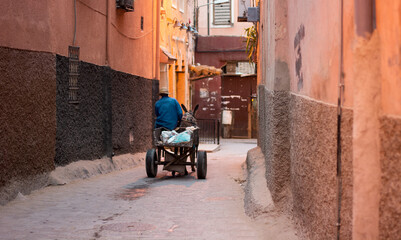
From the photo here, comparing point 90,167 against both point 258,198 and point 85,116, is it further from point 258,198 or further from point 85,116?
point 258,198

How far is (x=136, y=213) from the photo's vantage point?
7320 millimetres

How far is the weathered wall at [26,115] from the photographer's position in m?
8.02

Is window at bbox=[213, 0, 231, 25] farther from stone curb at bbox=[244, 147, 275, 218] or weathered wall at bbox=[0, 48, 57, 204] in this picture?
stone curb at bbox=[244, 147, 275, 218]

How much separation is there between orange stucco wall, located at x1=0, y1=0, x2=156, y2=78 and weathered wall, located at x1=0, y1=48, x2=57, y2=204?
26cm

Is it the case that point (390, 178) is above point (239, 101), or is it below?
below

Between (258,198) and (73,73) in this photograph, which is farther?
(73,73)

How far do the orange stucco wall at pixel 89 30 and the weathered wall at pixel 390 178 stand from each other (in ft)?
21.3

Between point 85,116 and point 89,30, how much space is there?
176 cm

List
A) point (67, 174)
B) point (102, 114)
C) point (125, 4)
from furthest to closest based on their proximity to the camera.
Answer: point (125, 4)
point (102, 114)
point (67, 174)

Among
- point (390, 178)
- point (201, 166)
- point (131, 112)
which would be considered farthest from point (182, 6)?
point (390, 178)

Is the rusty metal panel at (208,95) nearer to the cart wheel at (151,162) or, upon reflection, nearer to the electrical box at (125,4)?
the electrical box at (125,4)

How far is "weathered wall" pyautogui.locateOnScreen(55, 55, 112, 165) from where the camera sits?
397 inches

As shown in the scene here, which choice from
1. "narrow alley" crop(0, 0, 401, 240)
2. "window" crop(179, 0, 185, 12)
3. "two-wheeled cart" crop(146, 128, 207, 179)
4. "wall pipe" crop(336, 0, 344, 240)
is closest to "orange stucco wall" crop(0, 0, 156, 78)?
"narrow alley" crop(0, 0, 401, 240)

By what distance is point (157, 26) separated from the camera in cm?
1789
